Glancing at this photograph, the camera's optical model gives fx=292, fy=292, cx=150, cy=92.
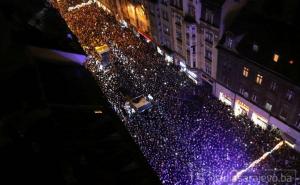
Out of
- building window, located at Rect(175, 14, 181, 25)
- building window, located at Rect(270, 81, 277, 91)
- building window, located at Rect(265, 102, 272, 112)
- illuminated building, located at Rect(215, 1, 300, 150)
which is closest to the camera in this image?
illuminated building, located at Rect(215, 1, 300, 150)

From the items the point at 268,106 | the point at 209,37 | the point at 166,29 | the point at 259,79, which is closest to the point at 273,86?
the point at 259,79

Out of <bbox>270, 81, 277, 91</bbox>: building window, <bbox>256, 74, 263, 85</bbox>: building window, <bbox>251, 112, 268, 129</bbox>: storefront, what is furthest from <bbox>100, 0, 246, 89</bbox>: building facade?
<bbox>270, 81, 277, 91</bbox>: building window

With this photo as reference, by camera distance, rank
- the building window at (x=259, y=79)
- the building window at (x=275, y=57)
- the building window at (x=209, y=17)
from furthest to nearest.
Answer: the building window at (x=209, y=17) < the building window at (x=259, y=79) < the building window at (x=275, y=57)

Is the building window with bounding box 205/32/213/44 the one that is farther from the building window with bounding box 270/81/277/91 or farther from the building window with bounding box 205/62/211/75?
the building window with bounding box 270/81/277/91

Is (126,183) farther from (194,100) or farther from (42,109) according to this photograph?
(194,100)

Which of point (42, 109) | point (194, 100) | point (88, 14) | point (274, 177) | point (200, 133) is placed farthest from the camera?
point (88, 14)

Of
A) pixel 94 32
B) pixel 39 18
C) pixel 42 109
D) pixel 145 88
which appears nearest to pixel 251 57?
pixel 145 88

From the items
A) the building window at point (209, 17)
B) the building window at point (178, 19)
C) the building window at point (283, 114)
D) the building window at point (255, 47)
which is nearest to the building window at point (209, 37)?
the building window at point (209, 17)

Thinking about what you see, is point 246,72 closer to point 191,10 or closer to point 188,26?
point 188,26

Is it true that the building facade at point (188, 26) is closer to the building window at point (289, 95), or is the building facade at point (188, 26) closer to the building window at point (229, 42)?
the building window at point (229, 42)
